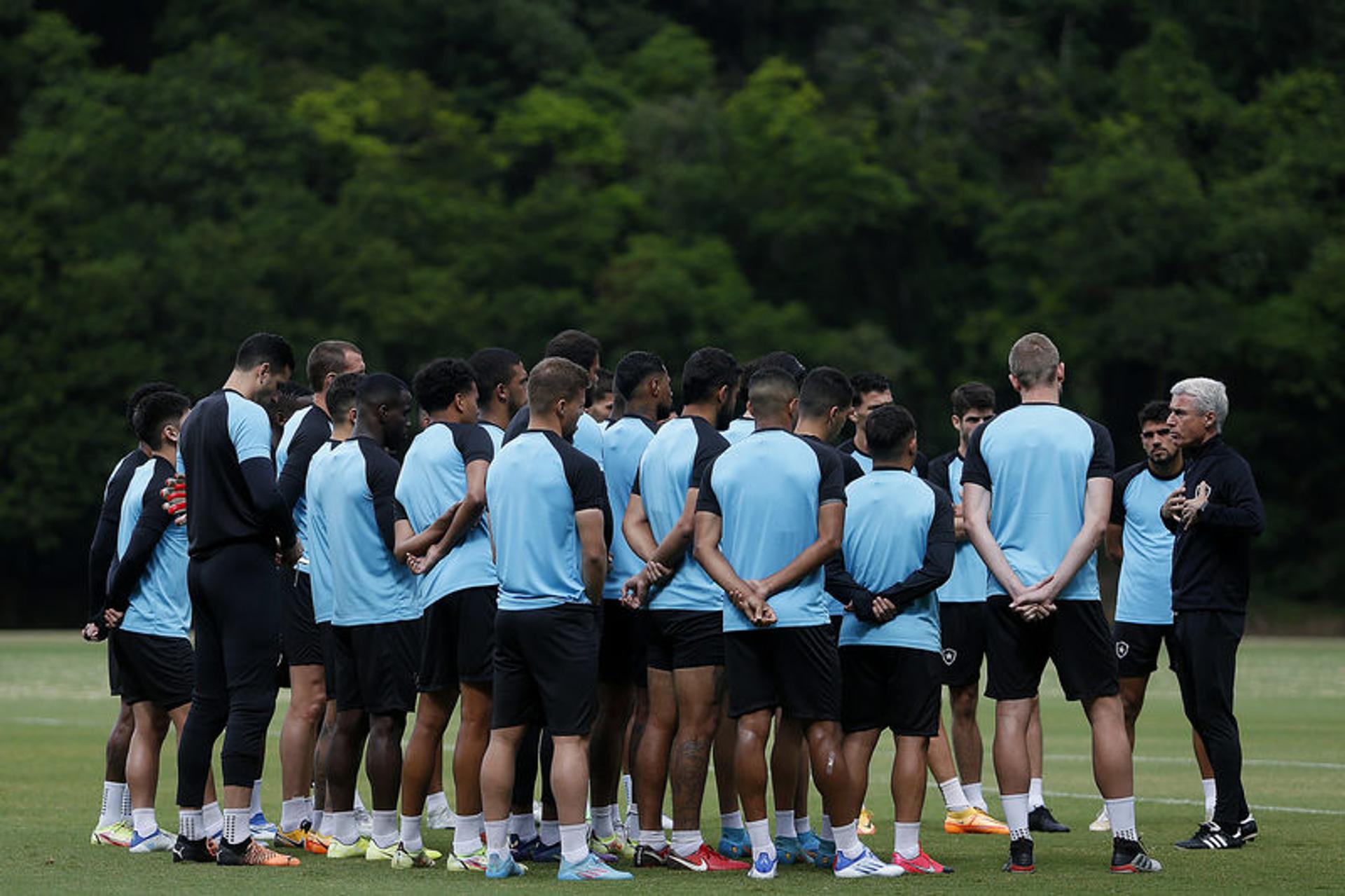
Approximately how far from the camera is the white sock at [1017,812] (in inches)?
410

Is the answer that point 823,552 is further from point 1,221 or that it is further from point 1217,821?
point 1,221

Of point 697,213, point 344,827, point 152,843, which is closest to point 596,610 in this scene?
point 344,827

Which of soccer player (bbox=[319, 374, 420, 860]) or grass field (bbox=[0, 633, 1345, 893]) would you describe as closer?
grass field (bbox=[0, 633, 1345, 893])

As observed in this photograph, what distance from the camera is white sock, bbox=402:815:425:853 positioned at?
35.5 ft

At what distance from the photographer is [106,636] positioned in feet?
39.6

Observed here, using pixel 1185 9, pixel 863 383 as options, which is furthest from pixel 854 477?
pixel 1185 9

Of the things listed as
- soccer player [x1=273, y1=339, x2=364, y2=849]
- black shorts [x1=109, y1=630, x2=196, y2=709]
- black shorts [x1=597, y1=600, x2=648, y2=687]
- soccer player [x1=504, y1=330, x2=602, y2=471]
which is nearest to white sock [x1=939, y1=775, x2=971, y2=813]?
black shorts [x1=597, y1=600, x2=648, y2=687]

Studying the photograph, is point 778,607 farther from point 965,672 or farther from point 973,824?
point 965,672

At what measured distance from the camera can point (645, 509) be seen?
437 inches

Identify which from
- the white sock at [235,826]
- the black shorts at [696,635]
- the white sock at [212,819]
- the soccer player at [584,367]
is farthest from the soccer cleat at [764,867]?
the white sock at [212,819]

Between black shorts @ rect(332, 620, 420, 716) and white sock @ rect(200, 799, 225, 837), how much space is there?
32.3 inches

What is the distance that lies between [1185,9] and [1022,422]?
49512 millimetres

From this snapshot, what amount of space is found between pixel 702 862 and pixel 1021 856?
1.57 metres

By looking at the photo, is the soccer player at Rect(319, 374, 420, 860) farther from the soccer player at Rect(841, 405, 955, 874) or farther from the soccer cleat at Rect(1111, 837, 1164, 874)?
the soccer cleat at Rect(1111, 837, 1164, 874)
